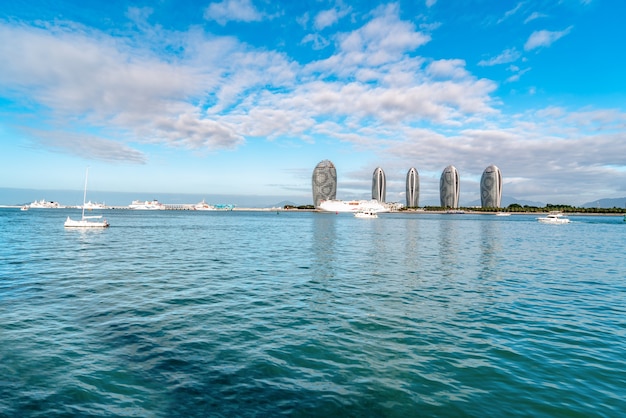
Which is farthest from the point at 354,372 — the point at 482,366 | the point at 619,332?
the point at 619,332

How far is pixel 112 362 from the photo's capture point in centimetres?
1288

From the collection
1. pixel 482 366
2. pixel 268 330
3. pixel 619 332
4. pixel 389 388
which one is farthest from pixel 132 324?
pixel 619 332

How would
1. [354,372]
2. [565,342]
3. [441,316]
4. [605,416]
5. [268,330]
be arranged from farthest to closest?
[441,316], [268,330], [565,342], [354,372], [605,416]

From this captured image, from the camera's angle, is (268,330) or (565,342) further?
(268,330)

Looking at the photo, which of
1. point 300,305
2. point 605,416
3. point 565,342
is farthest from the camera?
point 300,305

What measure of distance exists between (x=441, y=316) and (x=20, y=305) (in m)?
23.6

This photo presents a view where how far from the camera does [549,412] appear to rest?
33.4 feet

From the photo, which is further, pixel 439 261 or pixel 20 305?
pixel 439 261

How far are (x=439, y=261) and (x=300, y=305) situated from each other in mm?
24893

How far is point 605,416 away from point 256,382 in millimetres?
10130

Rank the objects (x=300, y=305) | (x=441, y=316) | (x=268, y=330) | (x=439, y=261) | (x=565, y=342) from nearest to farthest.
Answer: (x=565, y=342), (x=268, y=330), (x=441, y=316), (x=300, y=305), (x=439, y=261)

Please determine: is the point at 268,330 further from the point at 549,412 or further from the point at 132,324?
the point at 549,412

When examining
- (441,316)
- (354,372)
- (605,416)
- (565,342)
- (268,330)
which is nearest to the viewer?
(605,416)

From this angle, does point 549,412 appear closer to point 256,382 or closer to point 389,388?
point 389,388
